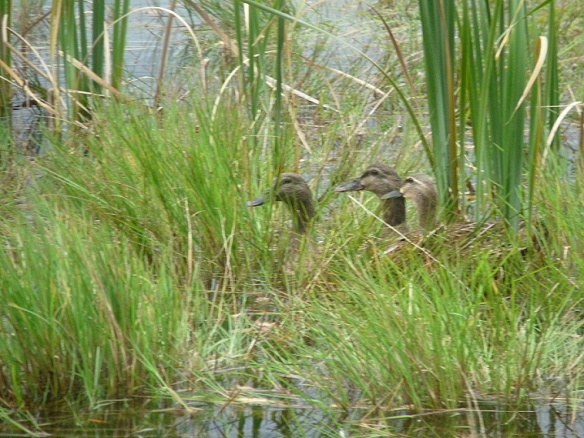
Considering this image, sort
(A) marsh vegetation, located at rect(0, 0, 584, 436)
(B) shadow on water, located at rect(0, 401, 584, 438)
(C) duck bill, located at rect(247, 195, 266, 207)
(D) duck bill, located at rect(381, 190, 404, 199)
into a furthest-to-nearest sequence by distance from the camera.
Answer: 1. (D) duck bill, located at rect(381, 190, 404, 199)
2. (C) duck bill, located at rect(247, 195, 266, 207)
3. (A) marsh vegetation, located at rect(0, 0, 584, 436)
4. (B) shadow on water, located at rect(0, 401, 584, 438)

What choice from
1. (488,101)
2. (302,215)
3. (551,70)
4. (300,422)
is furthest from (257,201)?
(300,422)

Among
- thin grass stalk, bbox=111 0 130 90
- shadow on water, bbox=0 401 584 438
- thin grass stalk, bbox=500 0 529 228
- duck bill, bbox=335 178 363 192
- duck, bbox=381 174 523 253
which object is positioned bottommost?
shadow on water, bbox=0 401 584 438

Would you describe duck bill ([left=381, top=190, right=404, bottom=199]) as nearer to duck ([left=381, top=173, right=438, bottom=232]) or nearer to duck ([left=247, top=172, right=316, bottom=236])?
duck ([left=381, top=173, right=438, bottom=232])

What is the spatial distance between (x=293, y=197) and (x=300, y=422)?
176 centimetres

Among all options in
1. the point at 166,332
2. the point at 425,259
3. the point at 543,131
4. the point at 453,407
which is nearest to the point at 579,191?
the point at 543,131

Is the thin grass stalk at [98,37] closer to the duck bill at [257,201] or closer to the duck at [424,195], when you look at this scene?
the duck bill at [257,201]

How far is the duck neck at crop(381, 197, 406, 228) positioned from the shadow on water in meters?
1.91

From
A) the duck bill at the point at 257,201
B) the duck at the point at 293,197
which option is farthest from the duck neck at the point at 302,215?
the duck bill at the point at 257,201

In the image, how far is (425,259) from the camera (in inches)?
200

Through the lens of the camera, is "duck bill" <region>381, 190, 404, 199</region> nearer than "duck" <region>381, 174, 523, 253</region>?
No

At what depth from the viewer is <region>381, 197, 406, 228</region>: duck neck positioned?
5699 millimetres

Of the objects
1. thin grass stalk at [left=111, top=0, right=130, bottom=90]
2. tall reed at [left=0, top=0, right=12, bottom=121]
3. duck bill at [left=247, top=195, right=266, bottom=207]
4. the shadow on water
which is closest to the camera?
the shadow on water

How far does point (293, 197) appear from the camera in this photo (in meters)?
5.46

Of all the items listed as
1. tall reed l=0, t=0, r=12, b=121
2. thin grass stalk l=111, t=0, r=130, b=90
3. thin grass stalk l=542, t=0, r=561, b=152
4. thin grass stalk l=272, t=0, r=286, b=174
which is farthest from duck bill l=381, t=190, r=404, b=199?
tall reed l=0, t=0, r=12, b=121
